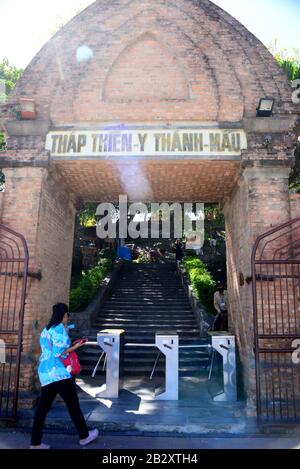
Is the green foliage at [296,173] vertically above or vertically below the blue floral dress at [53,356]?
above

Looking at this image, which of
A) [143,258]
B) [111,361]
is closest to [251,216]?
[111,361]

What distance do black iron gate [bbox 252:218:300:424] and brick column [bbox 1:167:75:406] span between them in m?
3.91

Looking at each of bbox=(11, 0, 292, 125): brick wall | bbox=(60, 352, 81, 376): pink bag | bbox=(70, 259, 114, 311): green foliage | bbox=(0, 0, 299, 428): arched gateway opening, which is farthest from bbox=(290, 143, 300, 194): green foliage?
bbox=(60, 352, 81, 376): pink bag

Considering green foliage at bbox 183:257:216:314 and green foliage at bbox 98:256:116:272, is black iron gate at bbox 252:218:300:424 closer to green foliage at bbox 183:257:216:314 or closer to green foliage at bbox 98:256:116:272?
green foliage at bbox 183:257:216:314

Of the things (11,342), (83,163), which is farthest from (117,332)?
(83,163)

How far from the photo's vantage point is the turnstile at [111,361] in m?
6.80

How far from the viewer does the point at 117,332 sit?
7.10 meters

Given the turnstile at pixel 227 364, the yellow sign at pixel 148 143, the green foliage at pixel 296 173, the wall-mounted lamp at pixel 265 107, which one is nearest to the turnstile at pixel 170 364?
the turnstile at pixel 227 364

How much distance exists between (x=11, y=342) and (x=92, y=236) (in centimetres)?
1767

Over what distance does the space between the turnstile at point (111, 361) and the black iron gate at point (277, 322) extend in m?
2.76

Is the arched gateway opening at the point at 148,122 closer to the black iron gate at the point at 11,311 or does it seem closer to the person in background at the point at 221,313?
the black iron gate at the point at 11,311

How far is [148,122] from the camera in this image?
6906 millimetres
